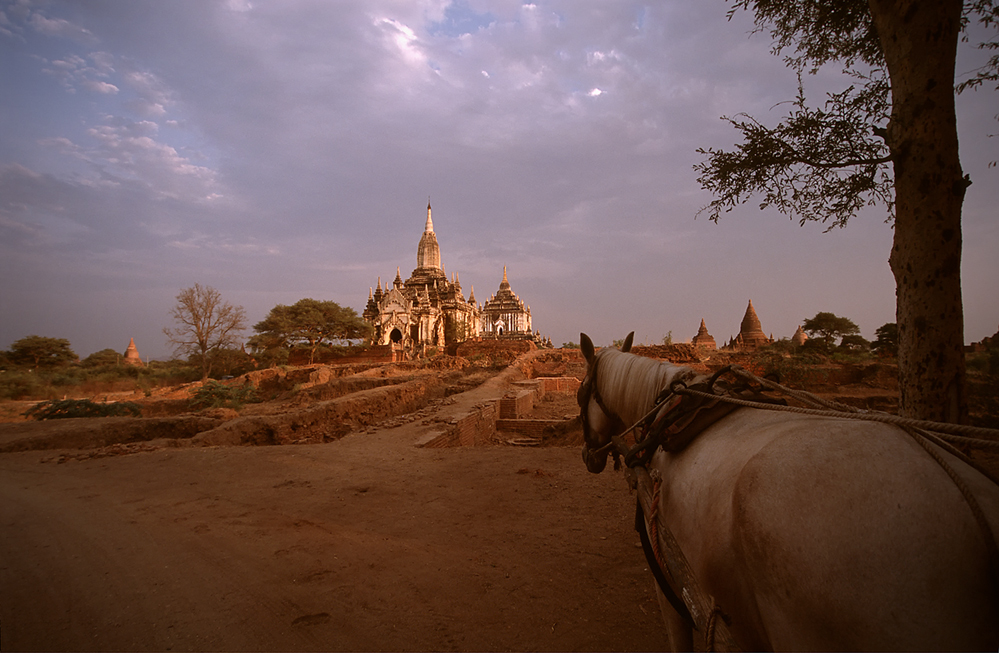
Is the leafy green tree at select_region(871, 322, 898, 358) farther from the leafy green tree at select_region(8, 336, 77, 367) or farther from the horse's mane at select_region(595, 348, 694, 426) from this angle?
the leafy green tree at select_region(8, 336, 77, 367)

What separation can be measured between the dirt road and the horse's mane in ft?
4.93

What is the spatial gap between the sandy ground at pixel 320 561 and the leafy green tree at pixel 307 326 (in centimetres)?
2823

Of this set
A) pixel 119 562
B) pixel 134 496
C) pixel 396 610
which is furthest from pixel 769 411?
pixel 134 496

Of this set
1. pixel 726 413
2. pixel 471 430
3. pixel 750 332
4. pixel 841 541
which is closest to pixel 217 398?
pixel 471 430

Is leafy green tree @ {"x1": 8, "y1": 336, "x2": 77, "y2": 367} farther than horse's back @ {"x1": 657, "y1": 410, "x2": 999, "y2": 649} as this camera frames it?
Yes

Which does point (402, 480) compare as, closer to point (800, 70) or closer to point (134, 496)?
point (134, 496)

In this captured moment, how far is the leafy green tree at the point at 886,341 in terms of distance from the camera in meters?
18.0

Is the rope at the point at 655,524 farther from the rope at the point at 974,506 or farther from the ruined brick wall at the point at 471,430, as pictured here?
the ruined brick wall at the point at 471,430

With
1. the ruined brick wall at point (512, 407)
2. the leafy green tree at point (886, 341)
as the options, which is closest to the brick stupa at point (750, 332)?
the leafy green tree at point (886, 341)

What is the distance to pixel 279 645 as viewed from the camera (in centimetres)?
250

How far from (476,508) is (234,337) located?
27478 mm

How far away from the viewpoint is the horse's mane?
224cm

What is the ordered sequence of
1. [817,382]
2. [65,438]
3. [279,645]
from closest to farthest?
[279,645]
[65,438]
[817,382]

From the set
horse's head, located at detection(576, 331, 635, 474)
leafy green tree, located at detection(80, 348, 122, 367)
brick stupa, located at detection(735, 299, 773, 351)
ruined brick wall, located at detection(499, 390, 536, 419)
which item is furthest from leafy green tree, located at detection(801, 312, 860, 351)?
leafy green tree, located at detection(80, 348, 122, 367)
